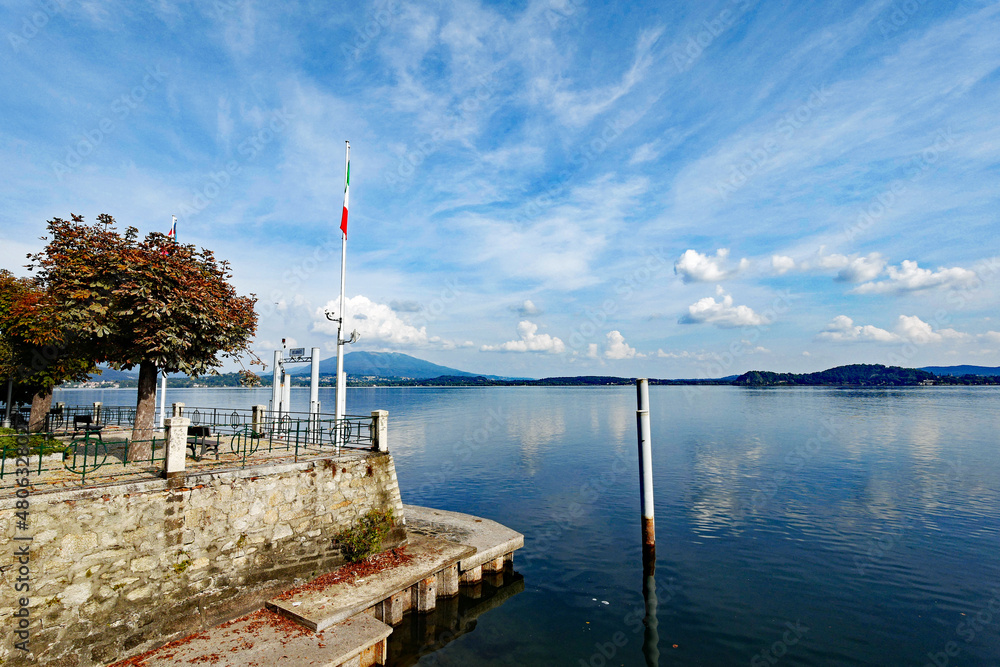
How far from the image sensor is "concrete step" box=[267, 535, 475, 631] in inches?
458

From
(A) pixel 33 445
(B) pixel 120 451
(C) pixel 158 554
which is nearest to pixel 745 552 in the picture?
(C) pixel 158 554

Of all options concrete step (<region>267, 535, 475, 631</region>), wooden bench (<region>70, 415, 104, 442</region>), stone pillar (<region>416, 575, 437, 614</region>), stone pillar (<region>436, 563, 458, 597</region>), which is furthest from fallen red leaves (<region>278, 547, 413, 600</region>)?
wooden bench (<region>70, 415, 104, 442</region>)

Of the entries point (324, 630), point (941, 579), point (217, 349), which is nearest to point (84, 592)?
point (324, 630)

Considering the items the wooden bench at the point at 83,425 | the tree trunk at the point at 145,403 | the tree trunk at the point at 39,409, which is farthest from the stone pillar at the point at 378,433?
the tree trunk at the point at 39,409

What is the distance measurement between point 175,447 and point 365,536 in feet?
20.4

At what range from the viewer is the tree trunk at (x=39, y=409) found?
81.1ft

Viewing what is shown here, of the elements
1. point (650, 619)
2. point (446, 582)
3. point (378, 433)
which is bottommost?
point (650, 619)

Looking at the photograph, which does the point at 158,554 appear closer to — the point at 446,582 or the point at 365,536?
the point at 365,536

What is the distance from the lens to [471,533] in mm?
17875

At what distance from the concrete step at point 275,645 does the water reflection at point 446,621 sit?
127 cm

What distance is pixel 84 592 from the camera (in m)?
9.77

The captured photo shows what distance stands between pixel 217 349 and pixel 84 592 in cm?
830

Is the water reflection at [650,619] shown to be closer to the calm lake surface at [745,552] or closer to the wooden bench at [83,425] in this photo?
the calm lake surface at [745,552]

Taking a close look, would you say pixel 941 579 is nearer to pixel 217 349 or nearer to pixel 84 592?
pixel 84 592
